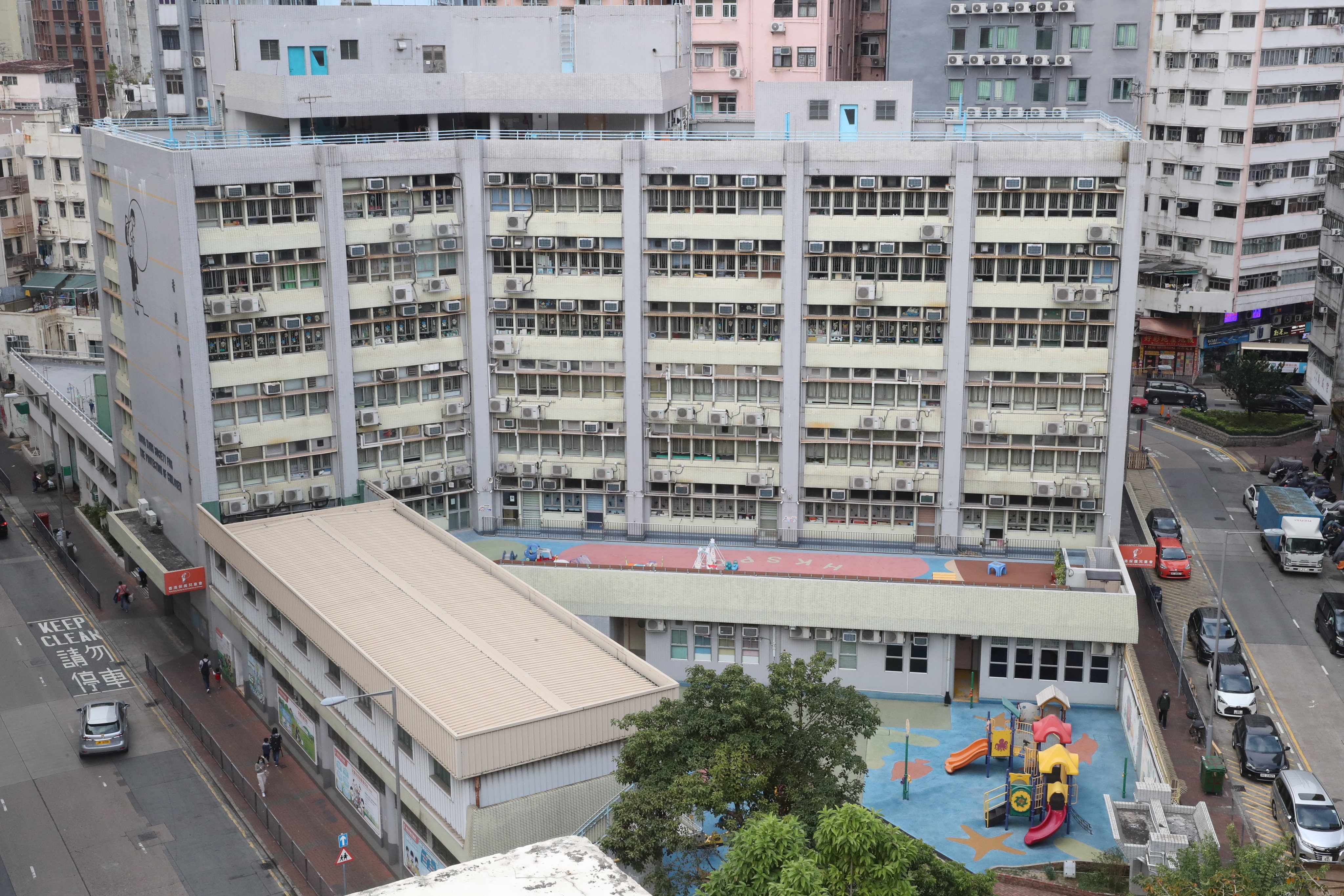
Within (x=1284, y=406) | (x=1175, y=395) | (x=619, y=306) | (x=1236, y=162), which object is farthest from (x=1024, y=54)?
(x=619, y=306)

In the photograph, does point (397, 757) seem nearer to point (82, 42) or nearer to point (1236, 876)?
point (1236, 876)

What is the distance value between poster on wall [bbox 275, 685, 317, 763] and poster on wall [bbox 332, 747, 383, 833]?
1977 mm

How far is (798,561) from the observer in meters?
69.1

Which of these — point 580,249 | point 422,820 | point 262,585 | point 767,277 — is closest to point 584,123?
point 580,249

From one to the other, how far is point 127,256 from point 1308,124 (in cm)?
8315

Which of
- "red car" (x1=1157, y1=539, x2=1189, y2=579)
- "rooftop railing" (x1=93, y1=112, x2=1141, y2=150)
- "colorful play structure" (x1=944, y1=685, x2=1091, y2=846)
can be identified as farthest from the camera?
"red car" (x1=1157, y1=539, x2=1189, y2=579)

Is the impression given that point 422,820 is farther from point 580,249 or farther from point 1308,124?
point 1308,124

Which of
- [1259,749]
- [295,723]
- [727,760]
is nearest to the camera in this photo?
[727,760]

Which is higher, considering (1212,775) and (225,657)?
(1212,775)

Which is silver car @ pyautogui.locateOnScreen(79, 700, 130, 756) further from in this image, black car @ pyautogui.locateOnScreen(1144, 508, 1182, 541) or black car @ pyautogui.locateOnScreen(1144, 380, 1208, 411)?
black car @ pyautogui.locateOnScreen(1144, 380, 1208, 411)

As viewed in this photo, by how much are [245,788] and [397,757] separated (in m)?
14.7

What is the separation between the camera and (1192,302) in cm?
11194

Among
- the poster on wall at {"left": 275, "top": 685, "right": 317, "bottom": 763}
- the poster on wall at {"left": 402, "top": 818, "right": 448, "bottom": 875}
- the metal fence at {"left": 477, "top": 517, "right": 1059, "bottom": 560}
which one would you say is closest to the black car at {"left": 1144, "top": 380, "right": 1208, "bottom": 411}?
the metal fence at {"left": 477, "top": 517, "right": 1059, "bottom": 560}

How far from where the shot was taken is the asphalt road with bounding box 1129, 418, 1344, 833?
60.6 metres
